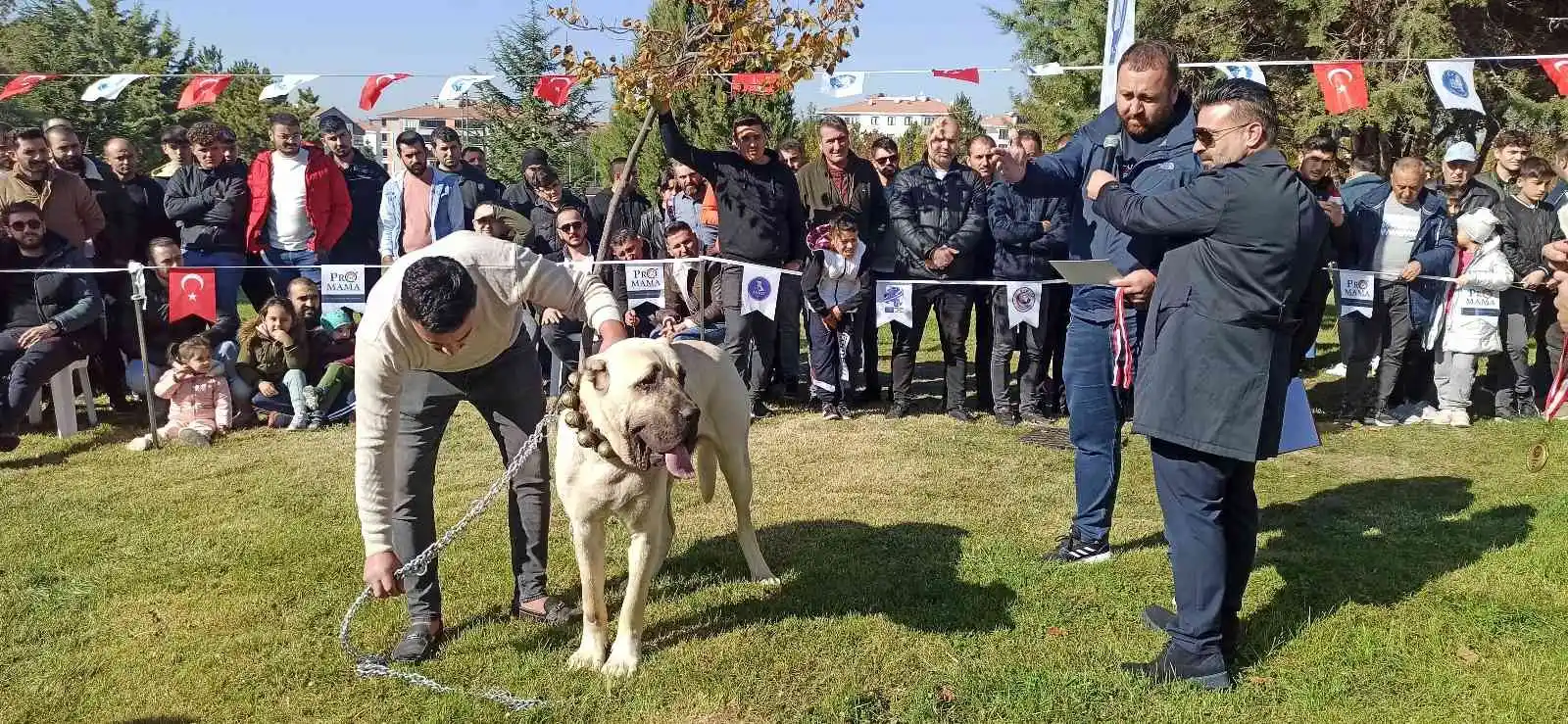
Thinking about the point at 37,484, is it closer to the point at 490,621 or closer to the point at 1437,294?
the point at 490,621

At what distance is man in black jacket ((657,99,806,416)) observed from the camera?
7465 millimetres

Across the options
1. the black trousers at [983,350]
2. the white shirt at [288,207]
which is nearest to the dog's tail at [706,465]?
the black trousers at [983,350]

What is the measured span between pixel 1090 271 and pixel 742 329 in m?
4.02

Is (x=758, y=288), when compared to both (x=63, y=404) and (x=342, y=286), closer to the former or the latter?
(x=342, y=286)

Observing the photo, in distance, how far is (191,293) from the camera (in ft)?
24.7

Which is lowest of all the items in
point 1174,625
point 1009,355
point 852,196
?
point 1174,625

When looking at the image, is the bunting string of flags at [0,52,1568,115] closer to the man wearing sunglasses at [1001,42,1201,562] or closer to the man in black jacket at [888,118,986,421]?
the man in black jacket at [888,118,986,421]

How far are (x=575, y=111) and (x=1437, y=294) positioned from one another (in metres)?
21.5

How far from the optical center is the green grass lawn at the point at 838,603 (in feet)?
11.3

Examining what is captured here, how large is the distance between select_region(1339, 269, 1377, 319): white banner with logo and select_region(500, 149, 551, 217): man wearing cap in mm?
7086

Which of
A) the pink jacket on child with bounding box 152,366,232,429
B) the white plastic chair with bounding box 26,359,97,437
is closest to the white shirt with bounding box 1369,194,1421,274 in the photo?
the pink jacket on child with bounding box 152,366,232,429

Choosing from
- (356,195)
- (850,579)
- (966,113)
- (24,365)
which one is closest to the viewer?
(850,579)

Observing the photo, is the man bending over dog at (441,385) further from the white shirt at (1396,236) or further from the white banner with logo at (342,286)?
the white shirt at (1396,236)

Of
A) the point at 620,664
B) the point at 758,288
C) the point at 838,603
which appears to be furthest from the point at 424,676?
the point at 758,288
